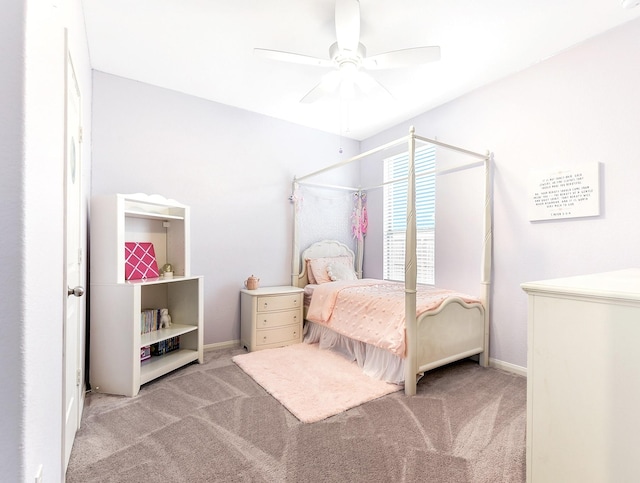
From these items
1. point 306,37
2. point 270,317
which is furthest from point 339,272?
point 306,37

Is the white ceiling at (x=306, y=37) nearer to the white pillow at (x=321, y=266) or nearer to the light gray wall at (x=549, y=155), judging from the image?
the light gray wall at (x=549, y=155)

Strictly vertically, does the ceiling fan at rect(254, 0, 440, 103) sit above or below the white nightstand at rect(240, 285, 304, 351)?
above

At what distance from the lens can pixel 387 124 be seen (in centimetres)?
395

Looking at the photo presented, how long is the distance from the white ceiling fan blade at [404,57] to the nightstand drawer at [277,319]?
8.13 feet

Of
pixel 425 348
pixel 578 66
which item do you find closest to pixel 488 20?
pixel 578 66

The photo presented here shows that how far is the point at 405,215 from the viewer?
396 centimetres

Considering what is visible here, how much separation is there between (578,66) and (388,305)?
7.87 feet

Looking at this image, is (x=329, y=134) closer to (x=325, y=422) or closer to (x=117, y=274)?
(x=117, y=274)

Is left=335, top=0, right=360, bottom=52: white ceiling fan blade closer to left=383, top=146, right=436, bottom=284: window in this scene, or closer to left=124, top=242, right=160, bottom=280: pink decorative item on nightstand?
left=383, top=146, right=436, bottom=284: window

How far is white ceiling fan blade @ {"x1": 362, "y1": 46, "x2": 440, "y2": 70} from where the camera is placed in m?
1.95

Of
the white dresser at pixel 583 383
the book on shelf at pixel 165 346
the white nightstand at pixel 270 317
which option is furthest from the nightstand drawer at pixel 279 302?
the white dresser at pixel 583 383

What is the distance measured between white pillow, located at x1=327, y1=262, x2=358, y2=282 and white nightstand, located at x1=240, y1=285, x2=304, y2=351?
0.51 meters

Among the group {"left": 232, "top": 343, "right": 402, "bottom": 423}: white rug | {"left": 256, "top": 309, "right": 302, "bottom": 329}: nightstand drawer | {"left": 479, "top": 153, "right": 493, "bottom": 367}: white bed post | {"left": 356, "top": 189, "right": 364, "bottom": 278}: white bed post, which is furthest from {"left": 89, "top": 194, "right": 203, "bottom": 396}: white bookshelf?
{"left": 479, "top": 153, "right": 493, "bottom": 367}: white bed post

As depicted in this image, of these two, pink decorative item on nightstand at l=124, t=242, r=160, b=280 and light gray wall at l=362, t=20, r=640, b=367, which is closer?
light gray wall at l=362, t=20, r=640, b=367
